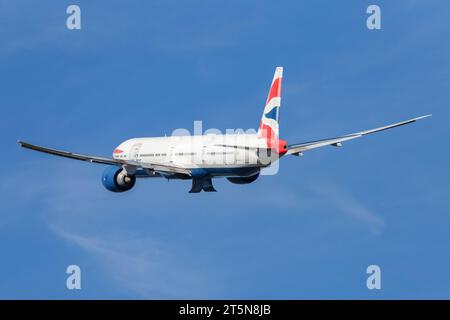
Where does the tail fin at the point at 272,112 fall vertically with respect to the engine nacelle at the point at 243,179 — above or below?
above

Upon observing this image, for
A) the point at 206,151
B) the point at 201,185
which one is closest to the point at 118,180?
the point at 201,185

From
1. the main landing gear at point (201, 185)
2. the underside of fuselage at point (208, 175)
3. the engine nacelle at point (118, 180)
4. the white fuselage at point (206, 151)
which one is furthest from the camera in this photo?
the engine nacelle at point (118, 180)

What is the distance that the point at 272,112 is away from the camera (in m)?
126

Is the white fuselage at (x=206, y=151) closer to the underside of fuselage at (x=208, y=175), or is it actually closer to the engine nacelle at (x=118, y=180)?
the underside of fuselage at (x=208, y=175)

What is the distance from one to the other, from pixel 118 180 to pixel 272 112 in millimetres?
17236

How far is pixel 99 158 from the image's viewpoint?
125 meters

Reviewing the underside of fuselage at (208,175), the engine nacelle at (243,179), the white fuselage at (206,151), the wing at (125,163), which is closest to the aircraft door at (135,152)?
the white fuselage at (206,151)

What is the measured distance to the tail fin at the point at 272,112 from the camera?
12438 cm

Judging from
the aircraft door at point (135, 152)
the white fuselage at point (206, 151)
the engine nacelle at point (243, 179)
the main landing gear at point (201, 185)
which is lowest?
the main landing gear at point (201, 185)

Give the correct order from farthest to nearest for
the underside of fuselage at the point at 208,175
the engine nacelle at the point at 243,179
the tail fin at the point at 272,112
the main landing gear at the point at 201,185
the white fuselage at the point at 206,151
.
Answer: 1. the engine nacelle at the point at 243,179
2. the main landing gear at the point at 201,185
3. the underside of fuselage at the point at 208,175
4. the tail fin at the point at 272,112
5. the white fuselage at the point at 206,151
